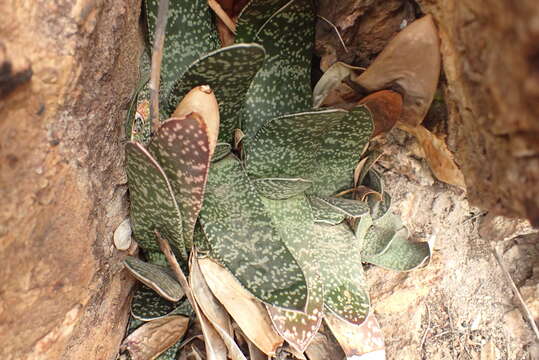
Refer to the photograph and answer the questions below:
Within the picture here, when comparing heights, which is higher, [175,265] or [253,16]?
[253,16]

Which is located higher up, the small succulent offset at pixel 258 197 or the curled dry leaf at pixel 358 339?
the small succulent offset at pixel 258 197

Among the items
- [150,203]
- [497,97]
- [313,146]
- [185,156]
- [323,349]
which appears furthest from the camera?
[323,349]

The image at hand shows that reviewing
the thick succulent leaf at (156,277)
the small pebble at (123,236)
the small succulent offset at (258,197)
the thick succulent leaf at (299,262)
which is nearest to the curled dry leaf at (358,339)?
the small succulent offset at (258,197)

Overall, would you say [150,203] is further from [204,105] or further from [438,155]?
[438,155]

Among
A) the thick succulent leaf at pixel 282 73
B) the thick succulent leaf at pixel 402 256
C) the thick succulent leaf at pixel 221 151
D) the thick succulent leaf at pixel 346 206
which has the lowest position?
the thick succulent leaf at pixel 402 256

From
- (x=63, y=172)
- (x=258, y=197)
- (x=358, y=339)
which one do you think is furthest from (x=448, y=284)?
(x=63, y=172)

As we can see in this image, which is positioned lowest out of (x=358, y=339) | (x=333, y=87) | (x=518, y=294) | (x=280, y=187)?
(x=518, y=294)

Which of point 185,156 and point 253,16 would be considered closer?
point 185,156

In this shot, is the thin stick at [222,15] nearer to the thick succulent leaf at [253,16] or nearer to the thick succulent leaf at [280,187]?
the thick succulent leaf at [253,16]
